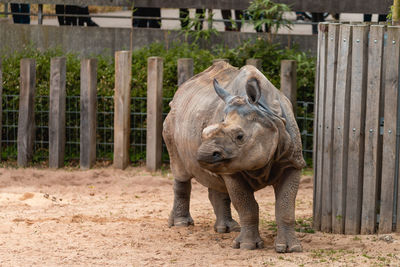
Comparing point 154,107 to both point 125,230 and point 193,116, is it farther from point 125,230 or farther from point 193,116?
point 193,116

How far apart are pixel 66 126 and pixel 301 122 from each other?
3.31 m

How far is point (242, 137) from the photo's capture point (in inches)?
257

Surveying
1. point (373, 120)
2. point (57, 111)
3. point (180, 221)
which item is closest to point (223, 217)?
point (180, 221)

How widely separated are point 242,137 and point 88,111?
496 centimetres

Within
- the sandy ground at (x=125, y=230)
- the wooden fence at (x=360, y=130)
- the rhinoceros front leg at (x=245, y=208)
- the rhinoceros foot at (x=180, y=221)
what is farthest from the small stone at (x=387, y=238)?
the rhinoceros foot at (x=180, y=221)

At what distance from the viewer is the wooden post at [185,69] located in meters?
11.0

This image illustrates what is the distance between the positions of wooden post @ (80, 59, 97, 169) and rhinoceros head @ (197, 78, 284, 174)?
15.2ft

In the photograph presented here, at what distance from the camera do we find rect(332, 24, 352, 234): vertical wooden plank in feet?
25.2

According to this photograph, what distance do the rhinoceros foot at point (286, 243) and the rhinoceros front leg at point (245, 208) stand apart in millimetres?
243

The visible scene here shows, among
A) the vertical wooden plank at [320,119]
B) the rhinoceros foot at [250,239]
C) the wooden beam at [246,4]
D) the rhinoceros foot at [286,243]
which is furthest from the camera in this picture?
the wooden beam at [246,4]

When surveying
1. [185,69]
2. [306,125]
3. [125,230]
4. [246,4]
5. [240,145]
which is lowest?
[125,230]

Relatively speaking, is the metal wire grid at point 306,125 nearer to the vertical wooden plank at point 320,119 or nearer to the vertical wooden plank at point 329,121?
the vertical wooden plank at point 320,119

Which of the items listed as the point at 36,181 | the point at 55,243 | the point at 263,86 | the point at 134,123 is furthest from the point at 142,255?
the point at 134,123

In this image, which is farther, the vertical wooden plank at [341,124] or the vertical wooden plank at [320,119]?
the vertical wooden plank at [320,119]
